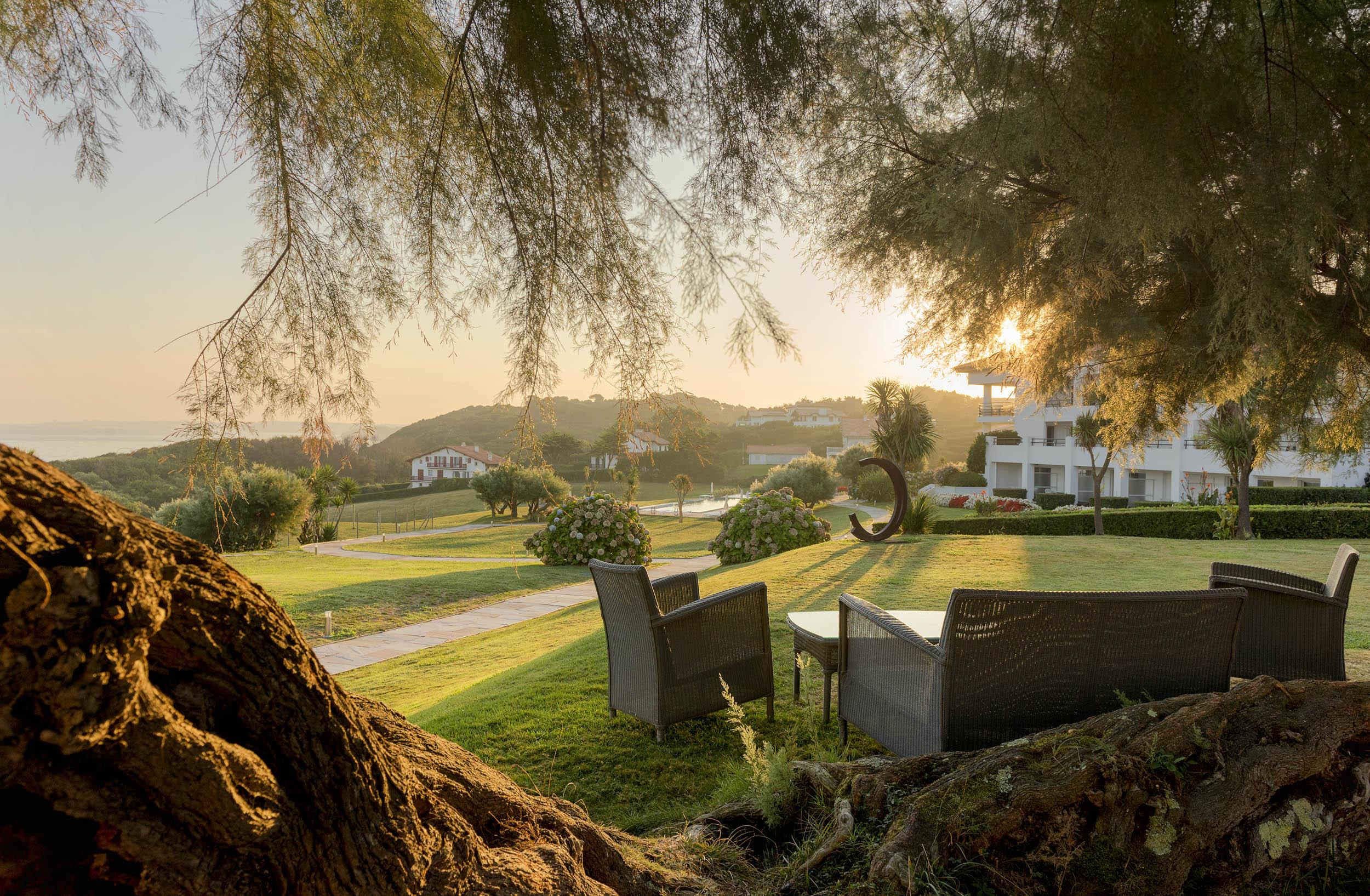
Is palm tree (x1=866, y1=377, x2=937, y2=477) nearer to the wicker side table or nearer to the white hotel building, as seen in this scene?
the white hotel building

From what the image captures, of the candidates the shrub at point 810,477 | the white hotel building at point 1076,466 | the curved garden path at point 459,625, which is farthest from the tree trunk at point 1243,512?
the shrub at point 810,477

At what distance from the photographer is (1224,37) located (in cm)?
287

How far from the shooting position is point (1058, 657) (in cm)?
301

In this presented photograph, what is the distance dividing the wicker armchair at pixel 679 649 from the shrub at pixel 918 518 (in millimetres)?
10941

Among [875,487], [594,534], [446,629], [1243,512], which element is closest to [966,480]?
[875,487]

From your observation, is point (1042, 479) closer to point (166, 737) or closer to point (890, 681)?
point (890, 681)

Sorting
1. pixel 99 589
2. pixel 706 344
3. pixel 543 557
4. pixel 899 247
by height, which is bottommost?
pixel 543 557

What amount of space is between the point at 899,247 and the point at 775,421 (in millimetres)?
63931

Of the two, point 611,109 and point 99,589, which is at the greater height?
point 611,109

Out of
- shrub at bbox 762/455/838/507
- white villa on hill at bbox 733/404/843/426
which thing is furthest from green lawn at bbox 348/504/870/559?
white villa on hill at bbox 733/404/843/426

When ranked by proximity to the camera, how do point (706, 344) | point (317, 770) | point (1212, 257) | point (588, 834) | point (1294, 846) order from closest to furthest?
point (317, 770), point (588, 834), point (1294, 846), point (706, 344), point (1212, 257)

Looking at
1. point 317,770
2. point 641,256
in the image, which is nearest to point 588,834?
point 317,770

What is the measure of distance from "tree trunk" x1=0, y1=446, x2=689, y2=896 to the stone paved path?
5819mm

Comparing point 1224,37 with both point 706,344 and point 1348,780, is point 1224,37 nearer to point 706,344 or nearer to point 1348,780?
point 706,344
